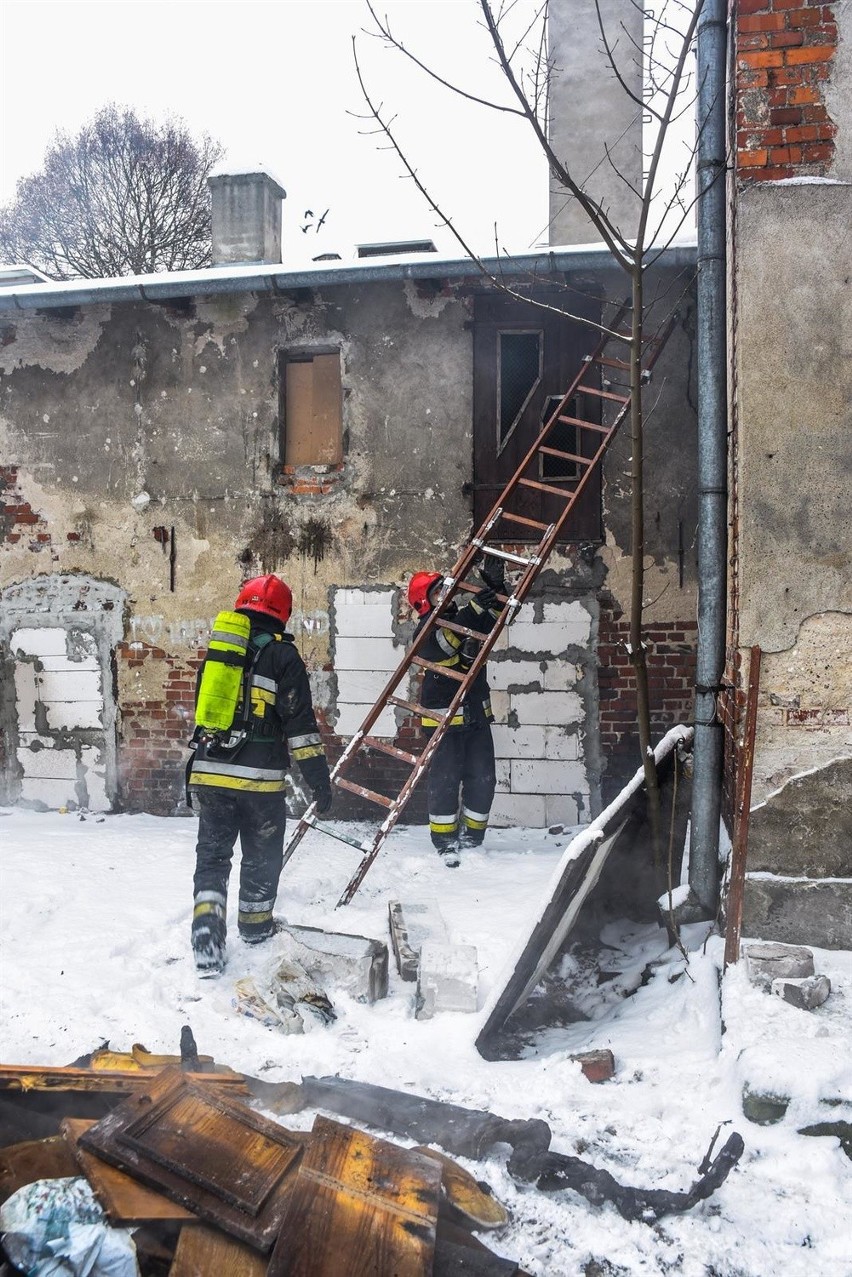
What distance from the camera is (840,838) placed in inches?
140

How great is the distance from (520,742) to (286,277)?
13.0ft

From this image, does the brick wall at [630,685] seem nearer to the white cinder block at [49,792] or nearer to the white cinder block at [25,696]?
the white cinder block at [49,792]

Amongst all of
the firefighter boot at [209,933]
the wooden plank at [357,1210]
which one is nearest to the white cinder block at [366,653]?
the firefighter boot at [209,933]

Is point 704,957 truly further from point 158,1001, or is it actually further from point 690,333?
point 690,333

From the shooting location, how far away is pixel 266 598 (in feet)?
14.6

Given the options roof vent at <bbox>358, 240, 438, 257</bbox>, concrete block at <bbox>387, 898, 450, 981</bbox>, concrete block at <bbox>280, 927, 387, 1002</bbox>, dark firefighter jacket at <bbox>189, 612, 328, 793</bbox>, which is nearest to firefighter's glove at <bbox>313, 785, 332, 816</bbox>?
dark firefighter jacket at <bbox>189, 612, 328, 793</bbox>

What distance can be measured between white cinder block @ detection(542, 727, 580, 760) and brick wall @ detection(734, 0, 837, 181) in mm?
4008

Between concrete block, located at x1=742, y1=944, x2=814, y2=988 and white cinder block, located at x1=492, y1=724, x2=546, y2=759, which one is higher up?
white cinder block, located at x1=492, y1=724, x2=546, y2=759

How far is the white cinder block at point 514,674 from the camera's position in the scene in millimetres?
6598

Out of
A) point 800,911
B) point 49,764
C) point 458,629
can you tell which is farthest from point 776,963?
point 49,764

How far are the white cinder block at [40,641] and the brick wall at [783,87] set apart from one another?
625 centimetres

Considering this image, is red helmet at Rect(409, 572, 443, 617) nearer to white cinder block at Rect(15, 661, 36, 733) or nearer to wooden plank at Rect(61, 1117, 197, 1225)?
white cinder block at Rect(15, 661, 36, 733)

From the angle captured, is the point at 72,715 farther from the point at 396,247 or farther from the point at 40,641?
the point at 396,247

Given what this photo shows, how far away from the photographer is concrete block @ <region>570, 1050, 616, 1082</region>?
318 centimetres
